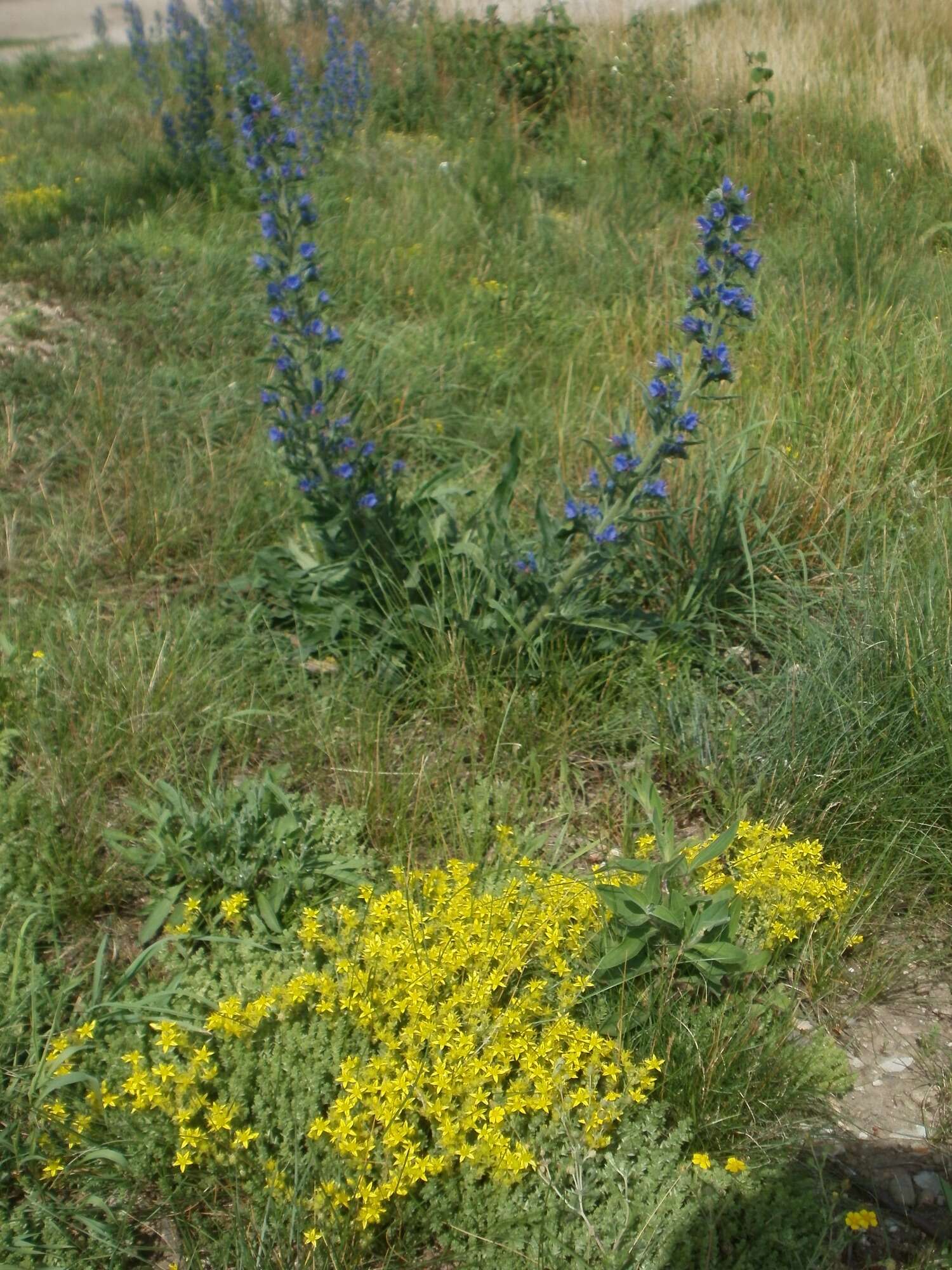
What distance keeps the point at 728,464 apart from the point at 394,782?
1.62m

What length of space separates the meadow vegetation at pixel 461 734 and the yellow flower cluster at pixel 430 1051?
1 centimetres

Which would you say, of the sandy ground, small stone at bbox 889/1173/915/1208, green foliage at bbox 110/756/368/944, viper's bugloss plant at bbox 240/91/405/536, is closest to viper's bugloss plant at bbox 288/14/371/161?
the sandy ground

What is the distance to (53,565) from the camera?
3514 millimetres

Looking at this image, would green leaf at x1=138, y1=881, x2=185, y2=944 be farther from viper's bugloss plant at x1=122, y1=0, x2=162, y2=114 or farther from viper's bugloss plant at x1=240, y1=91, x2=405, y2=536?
viper's bugloss plant at x1=122, y1=0, x2=162, y2=114

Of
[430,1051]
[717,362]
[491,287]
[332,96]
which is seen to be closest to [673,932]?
[430,1051]

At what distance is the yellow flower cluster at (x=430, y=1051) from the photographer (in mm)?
1986

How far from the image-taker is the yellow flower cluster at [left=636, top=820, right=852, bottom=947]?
94.0 inches

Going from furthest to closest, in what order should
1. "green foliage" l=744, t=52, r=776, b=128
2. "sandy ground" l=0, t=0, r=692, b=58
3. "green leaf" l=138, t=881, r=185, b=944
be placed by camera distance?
"sandy ground" l=0, t=0, r=692, b=58 → "green foliage" l=744, t=52, r=776, b=128 → "green leaf" l=138, t=881, r=185, b=944

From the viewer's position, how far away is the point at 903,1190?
2076 mm

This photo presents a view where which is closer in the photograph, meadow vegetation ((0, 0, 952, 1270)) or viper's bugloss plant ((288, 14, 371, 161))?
meadow vegetation ((0, 0, 952, 1270))

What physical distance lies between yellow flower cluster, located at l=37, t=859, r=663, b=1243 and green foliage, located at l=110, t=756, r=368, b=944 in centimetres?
15

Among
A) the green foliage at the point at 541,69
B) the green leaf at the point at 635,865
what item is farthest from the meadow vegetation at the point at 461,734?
the green foliage at the point at 541,69

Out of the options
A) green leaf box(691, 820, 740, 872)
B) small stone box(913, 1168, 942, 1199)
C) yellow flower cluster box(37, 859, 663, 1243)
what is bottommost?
small stone box(913, 1168, 942, 1199)

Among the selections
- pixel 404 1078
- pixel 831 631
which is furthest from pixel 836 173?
pixel 404 1078
